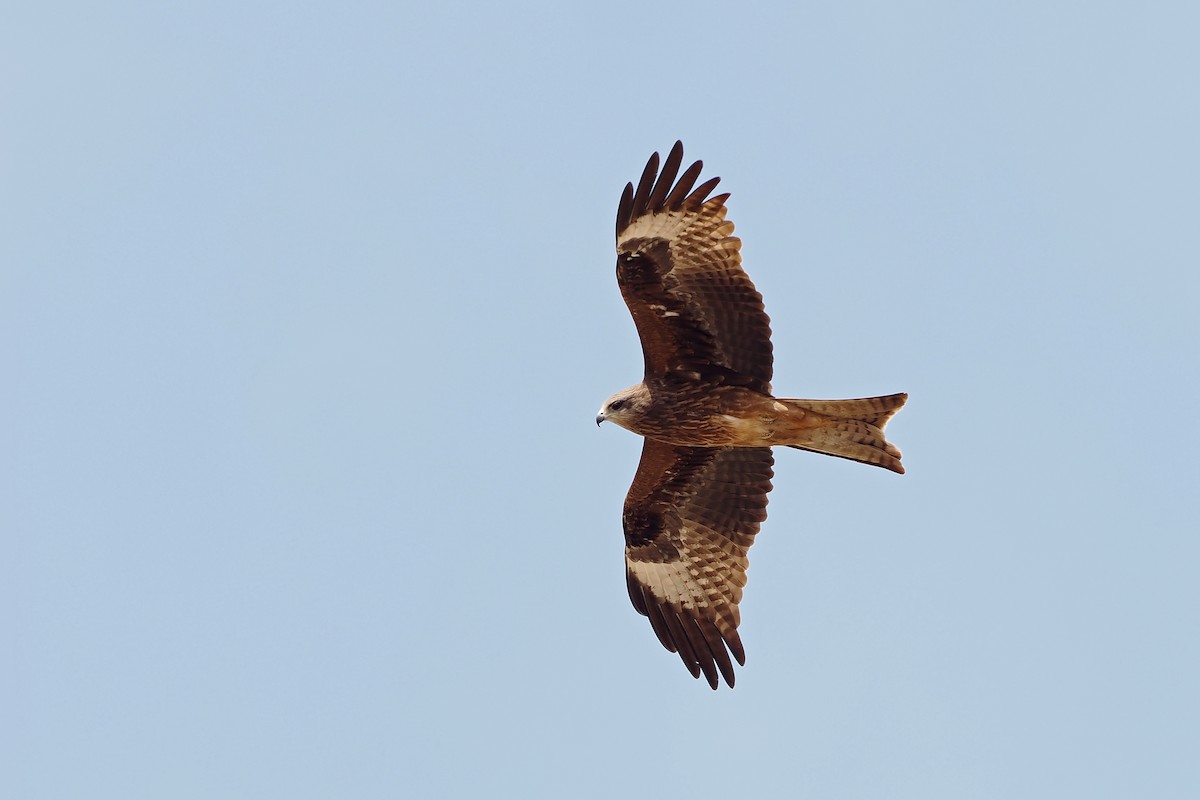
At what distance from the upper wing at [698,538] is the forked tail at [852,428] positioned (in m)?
0.71

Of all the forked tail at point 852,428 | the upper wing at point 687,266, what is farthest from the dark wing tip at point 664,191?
the forked tail at point 852,428

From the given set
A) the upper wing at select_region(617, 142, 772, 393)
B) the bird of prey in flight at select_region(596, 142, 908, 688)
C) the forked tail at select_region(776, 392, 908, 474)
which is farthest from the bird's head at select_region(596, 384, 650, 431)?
the forked tail at select_region(776, 392, 908, 474)

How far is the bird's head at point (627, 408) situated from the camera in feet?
40.7

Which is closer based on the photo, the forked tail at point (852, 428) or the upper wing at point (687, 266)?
the upper wing at point (687, 266)

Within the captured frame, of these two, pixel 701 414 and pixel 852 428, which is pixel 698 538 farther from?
pixel 852 428

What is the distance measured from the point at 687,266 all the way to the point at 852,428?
1676 millimetres

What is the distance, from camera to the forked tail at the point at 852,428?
12141 mm

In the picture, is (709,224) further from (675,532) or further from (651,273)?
(675,532)

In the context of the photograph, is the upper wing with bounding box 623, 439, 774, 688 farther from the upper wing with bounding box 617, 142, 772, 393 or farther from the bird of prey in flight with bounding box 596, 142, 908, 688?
the upper wing with bounding box 617, 142, 772, 393

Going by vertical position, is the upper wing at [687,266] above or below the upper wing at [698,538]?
above

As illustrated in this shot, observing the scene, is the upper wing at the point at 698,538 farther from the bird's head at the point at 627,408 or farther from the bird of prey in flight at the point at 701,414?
the bird's head at the point at 627,408

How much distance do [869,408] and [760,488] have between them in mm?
1346

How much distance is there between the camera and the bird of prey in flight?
471 inches

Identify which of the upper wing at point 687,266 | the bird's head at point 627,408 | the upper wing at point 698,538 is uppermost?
the upper wing at point 687,266
